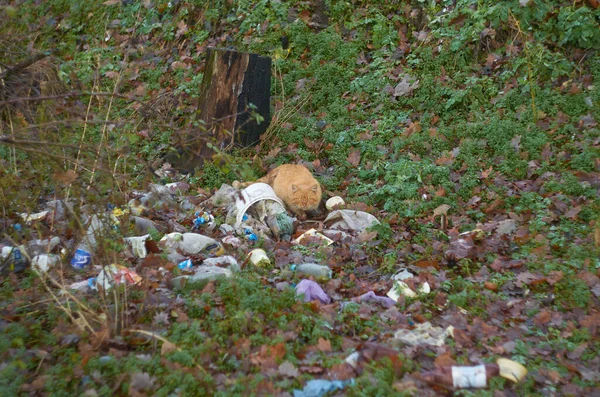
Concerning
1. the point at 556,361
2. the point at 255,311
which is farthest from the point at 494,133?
the point at 255,311

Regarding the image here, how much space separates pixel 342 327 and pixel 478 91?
14.6 feet

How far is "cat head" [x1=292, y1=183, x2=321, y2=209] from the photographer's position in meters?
6.26

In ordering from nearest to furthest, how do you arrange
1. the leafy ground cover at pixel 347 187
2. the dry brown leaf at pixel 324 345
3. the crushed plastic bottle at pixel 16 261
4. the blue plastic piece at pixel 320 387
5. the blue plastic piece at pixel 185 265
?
the blue plastic piece at pixel 320 387
the leafy ground cover at pixel 347 187
the dry brown leaf at pixel 324 345
the crushed plastic bottle at pixel 16 261
the blue plastic piece at pixel 185 265

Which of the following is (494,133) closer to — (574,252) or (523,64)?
(523,64)

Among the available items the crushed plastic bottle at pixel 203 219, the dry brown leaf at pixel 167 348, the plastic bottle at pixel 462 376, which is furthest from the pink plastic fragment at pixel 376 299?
the crushed plastic bottle at pixel 203 219

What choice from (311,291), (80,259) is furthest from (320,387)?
(80,259)

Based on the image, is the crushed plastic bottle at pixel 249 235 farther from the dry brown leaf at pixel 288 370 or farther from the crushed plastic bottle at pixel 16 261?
the dry brown leaf at pixel 288 370

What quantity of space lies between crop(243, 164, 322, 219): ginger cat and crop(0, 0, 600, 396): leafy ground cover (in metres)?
0.48

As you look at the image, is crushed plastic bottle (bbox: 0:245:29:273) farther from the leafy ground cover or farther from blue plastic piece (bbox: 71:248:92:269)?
blue plastic piece (bbox: 71:248:92:269)

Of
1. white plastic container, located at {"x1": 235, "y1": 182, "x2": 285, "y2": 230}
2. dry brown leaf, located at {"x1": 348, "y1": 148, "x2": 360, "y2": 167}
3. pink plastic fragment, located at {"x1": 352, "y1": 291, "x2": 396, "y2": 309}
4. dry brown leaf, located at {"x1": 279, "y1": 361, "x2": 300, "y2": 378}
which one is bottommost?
white plastic container, located at {"x1": 235, "y1": 182, "x2": 285, "y2": 230}

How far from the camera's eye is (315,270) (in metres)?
4.74

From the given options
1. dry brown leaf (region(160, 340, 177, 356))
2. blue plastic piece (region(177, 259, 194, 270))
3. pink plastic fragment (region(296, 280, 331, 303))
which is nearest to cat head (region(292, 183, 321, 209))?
blue plastic piece (region(177, 259, 194, 270))

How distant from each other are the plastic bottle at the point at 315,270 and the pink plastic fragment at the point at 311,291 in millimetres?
301

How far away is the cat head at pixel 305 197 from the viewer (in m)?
6.26
